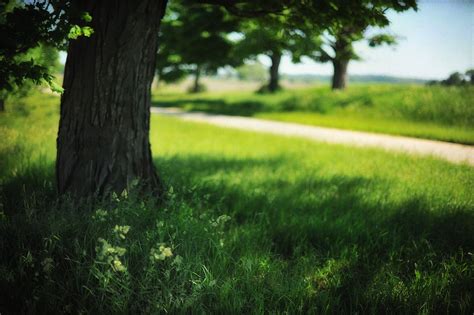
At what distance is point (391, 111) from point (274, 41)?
18.4 feet

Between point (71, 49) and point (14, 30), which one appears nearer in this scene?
point (14, 30)

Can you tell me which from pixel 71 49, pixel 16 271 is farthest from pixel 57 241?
pixel 71 49

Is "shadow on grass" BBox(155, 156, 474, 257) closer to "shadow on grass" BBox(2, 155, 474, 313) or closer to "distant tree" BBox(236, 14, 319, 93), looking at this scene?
"shadow on grass" BBox(2, 155, 474, 313)

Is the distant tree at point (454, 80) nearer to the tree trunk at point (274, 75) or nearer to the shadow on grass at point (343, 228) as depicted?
the shadow on grass at point (343, 228)

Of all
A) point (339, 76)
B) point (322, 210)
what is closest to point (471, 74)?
point (339, 76)

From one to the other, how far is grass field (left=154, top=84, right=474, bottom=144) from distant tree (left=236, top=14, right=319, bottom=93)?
8.41ft

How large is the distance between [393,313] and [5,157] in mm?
5629

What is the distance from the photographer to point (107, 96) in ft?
11.4

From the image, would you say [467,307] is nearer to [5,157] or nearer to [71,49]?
[71,49]

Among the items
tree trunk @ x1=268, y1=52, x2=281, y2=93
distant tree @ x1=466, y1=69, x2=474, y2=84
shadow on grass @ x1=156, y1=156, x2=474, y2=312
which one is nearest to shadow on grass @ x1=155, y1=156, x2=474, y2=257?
shadow on grass @ x1=156, y1=156, x2=474, y2=312

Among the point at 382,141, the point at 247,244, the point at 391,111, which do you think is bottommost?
the point at 247,244

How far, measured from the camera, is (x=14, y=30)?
8.09 feet

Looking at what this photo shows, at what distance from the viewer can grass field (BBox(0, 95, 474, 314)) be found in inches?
89.6

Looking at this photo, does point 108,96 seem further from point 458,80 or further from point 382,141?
point 458,80
